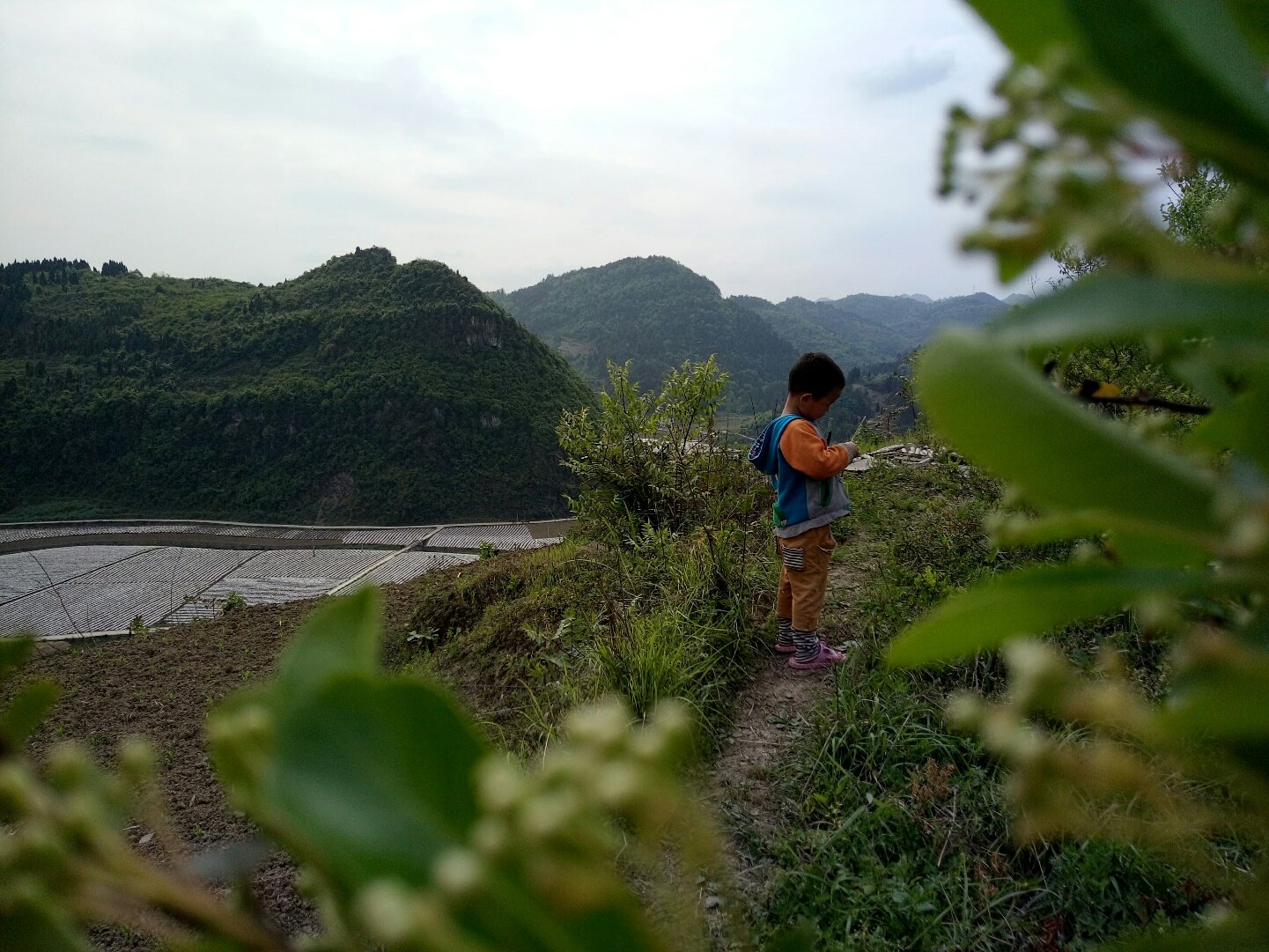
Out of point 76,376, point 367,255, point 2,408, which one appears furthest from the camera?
point 367,255

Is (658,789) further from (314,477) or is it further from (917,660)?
(314,477)

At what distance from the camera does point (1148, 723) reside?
8.7 inches

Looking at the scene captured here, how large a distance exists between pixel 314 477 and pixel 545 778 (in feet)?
122

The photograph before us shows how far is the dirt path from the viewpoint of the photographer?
8.23 feet

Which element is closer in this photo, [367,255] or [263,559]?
[263,559]

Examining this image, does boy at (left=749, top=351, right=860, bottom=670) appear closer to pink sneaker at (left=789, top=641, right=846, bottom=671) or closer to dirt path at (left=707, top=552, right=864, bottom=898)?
pink sneaker at (left=789, top=641, right=846, bottom=671)

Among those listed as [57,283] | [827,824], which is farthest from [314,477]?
[827,824]

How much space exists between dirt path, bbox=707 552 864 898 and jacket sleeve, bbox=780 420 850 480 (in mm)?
948

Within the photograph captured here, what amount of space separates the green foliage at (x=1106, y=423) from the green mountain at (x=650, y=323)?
58.1 meters

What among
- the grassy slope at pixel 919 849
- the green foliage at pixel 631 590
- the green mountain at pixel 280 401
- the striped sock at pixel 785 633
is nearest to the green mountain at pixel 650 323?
the green mountain at pixel 280 401

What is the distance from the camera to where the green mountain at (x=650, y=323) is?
65812 millimetres

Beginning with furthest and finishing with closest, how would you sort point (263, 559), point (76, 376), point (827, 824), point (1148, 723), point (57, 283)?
point (57, 283) < point (76, 376) < point (263, 559) < point (827, 824) < point (1148, 723)

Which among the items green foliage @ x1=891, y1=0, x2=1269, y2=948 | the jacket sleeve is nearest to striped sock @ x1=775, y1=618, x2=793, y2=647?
the jacket sleeve

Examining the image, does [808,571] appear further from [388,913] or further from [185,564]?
[185,564]
